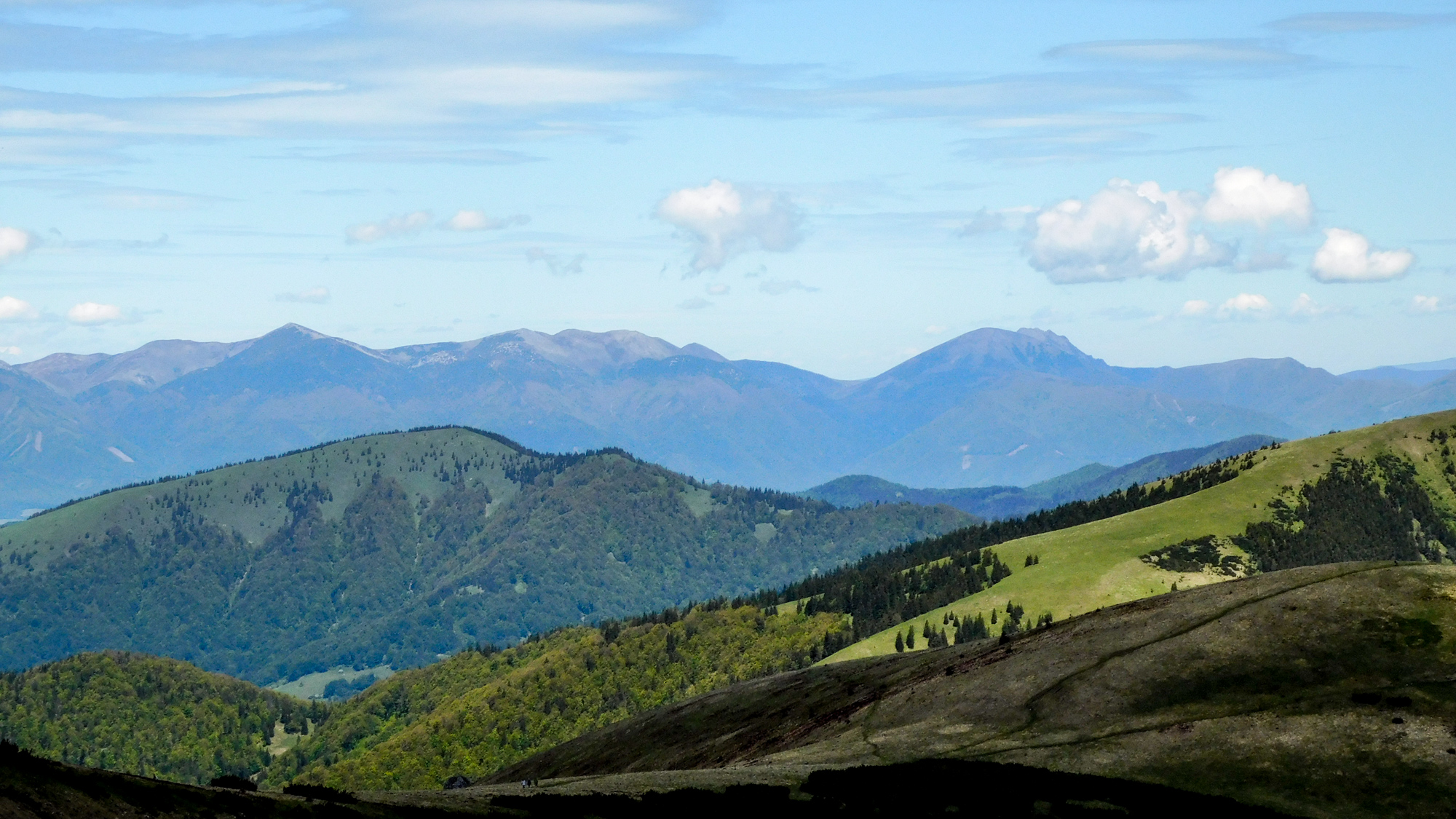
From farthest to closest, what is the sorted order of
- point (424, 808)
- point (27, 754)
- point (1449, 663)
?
point (1449, 663) < point (424, 808) < point (27, 754)

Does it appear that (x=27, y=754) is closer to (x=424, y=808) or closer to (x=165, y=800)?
(x=165, y=800)

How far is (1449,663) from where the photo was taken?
271 ft

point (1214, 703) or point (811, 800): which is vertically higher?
point (1214, 703)

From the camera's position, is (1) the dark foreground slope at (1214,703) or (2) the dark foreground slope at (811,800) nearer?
(2) the dark foreground slope at (811,800)

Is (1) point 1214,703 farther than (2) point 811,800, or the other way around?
(1) point 1214,703

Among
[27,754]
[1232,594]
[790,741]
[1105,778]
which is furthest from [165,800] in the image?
[1232,594]

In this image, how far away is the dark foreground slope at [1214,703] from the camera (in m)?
71.9

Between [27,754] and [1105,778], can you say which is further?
[1105,778]

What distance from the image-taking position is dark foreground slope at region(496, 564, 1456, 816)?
7188 cm

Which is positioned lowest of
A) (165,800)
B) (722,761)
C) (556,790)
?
(722,761)

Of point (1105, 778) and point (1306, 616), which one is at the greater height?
point (1306, 616)

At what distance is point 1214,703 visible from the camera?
84.7 metres

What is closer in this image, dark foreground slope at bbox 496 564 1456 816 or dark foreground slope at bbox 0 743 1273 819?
dark foreground slope at bbox 0 743 1273 819

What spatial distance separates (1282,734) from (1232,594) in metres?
31.0
